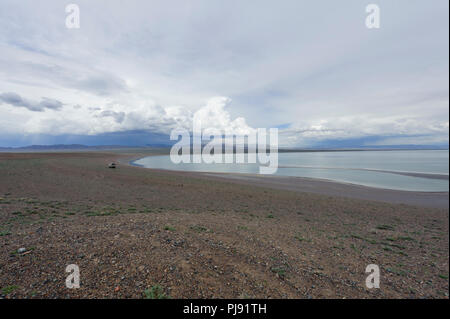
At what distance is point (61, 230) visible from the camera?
6129mm

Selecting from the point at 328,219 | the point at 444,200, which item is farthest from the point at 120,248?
the point at 444,200

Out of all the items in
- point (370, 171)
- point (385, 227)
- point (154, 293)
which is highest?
point (154, 293)

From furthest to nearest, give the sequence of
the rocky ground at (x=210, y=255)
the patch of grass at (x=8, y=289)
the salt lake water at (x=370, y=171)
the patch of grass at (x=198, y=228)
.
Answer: the salt lake water at (x=370, y=171) < the patch of grass at (x=198, y=228) < the rocky ground at (x=210, y=255) < the patch of grass at (x=8, y=289)

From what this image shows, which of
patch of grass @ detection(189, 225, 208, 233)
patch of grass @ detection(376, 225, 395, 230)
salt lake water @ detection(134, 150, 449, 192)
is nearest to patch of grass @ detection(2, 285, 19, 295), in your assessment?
patch of grass @ detection(189, 225, 208, 233)

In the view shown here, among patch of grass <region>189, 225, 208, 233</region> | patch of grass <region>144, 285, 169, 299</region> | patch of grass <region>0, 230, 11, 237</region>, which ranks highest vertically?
patch of grass <region>0, 230, 11, 237</region>

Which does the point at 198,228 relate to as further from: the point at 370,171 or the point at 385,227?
the point at 370,171

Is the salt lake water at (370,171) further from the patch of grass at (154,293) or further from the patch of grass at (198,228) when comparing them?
the patch of grass at (154,293)

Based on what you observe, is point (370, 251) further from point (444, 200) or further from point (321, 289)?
point (444, 200)

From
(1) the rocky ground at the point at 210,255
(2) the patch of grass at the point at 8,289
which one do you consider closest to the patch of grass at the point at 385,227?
(1) the rocky ground at the point at 210,255

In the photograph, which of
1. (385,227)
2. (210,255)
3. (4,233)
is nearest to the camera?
(210,255)

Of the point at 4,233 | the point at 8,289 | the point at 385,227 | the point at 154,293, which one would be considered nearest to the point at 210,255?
the point at 154,293

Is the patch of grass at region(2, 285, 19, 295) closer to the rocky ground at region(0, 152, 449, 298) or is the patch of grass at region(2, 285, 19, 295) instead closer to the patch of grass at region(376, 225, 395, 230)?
the rocky ground at region(0, 152, 449, 298)

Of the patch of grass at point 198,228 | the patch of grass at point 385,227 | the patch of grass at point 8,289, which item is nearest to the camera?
the patch of grass at point 8,289
